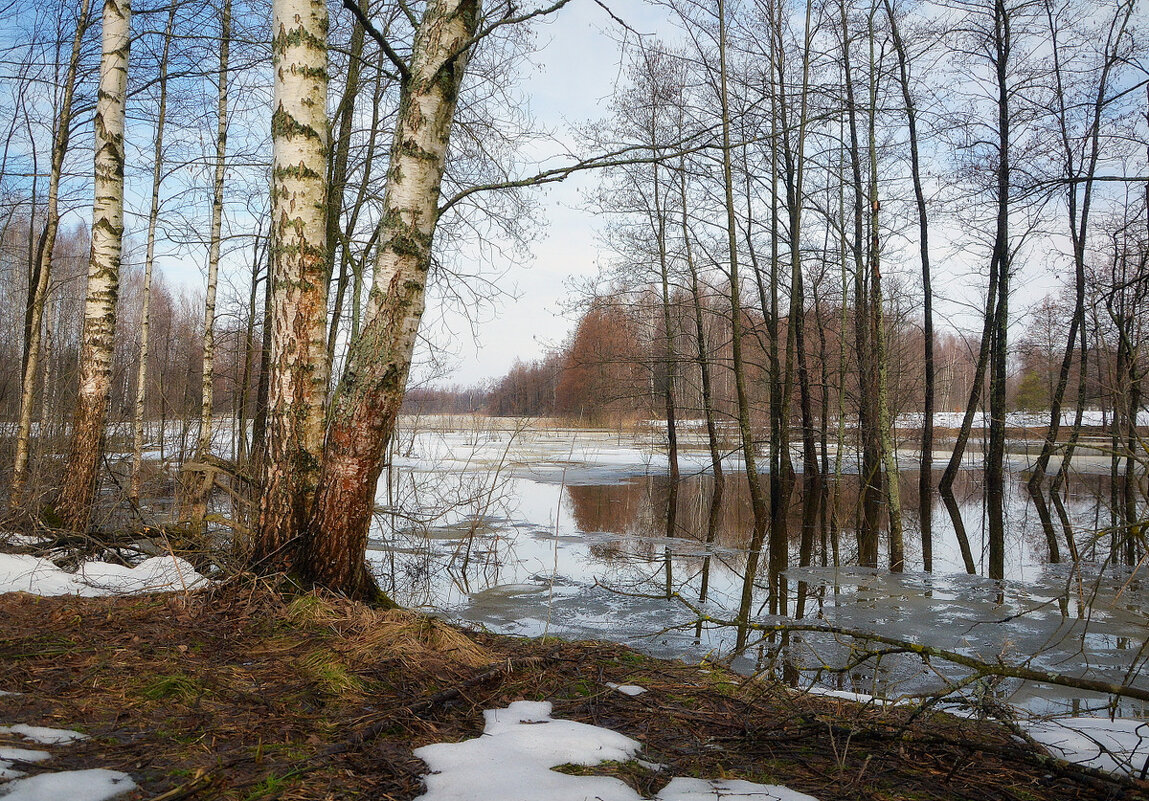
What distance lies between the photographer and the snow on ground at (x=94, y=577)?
13.2 feet

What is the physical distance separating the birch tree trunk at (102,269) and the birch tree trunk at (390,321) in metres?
3.49

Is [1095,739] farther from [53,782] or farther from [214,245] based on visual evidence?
[214,245]

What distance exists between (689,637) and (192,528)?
12.7ft

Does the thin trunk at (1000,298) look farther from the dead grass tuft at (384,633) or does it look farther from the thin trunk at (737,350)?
the dead grass tuft at (384,633)

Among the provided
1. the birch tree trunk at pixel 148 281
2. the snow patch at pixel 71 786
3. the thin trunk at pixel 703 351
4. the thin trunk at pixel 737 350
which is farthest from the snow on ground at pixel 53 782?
the thin trunk at pixel 703 351

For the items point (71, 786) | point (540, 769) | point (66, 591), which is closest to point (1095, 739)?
point (540, 769)

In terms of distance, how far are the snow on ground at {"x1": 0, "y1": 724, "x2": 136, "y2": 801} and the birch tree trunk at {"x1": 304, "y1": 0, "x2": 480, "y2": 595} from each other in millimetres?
1787

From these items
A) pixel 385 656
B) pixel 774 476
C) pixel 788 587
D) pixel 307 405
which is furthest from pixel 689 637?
pixel 774 476

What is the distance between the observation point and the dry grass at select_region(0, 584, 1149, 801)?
2.01m

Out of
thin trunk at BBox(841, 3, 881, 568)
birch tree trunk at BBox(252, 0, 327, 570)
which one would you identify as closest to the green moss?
birch tree trunk at BBox(252, 0, 327, 570)

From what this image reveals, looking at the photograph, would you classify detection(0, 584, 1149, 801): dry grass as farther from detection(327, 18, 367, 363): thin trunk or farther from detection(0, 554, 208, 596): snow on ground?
detection(327, 18, 367, 363): thin trunk

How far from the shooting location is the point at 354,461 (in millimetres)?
3684

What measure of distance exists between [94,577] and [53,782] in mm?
3370

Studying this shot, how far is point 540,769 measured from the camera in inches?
81.4
